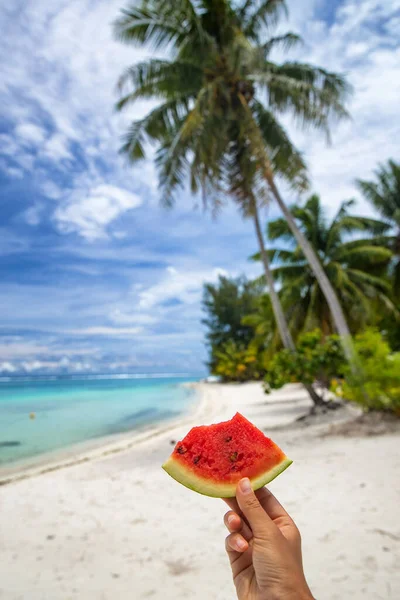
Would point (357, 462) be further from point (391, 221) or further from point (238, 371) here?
point (238, 371)

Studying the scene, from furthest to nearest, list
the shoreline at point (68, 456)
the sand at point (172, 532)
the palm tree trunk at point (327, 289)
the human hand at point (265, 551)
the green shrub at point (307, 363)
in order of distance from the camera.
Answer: the green shrub at point (307, 363) → the palm tree trunk at point (327, 289) → the shoreline at point (68, 456) → the sand at point (172, 532) → the human hand at point (265, 551)

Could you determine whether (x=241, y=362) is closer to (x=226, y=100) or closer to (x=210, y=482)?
(x=226, y=100)

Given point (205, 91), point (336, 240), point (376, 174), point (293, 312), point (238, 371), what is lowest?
point (238, 371)

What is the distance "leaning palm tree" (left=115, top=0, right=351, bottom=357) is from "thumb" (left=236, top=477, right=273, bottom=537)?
937 cm

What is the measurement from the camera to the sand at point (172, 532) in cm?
310

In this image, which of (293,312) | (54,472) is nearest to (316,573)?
(54,472)

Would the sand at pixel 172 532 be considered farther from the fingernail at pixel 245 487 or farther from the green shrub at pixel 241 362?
the green shrub at pixel 241 362

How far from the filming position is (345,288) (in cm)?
1917

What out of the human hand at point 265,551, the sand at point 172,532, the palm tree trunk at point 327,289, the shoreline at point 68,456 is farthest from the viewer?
the palm tree trunk at point 327,289

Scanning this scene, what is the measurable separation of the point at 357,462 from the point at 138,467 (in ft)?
12.7

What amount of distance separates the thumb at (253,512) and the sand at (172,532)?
2131mm

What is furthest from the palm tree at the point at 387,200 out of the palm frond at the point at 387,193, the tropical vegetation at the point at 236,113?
the tropical vegetation at the point at 236,113

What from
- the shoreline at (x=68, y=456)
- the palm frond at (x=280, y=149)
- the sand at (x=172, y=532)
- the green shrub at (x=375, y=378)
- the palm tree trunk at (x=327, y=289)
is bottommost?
the shoreline at (x=68, y=456)

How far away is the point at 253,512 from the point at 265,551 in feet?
0.37
